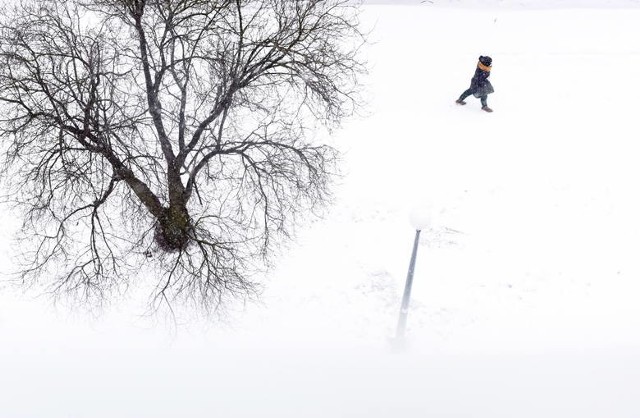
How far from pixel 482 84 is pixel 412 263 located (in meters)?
6.36

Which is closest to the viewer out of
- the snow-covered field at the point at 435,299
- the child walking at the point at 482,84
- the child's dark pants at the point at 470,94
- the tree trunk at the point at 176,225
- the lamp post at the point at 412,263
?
the lamp post at the point at 412,263

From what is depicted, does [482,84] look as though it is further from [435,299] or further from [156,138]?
[156,138]

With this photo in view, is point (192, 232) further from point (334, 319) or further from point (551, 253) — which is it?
point (551, 253)

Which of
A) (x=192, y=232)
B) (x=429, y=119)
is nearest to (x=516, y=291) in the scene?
(x=429, y=119)

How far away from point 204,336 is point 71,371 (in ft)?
6.80

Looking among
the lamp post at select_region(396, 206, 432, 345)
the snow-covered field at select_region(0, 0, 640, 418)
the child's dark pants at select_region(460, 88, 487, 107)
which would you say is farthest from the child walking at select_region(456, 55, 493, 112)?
the lamp post at select_region(396, 206, 432, 345)

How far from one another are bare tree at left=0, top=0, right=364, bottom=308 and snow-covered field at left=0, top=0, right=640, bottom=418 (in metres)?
0.86

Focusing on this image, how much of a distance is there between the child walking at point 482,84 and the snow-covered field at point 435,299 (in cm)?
35

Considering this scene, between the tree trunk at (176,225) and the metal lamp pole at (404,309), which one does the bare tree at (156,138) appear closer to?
the tree trunk at (176,225)

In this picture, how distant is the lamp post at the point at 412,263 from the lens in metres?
7.41

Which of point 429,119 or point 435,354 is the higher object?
point 429,119

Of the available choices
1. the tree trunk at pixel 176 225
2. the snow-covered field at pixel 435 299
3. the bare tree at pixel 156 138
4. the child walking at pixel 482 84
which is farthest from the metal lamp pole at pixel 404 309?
the child walking at pixel 482 84

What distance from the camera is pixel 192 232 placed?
9383mm

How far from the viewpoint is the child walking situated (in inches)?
484
